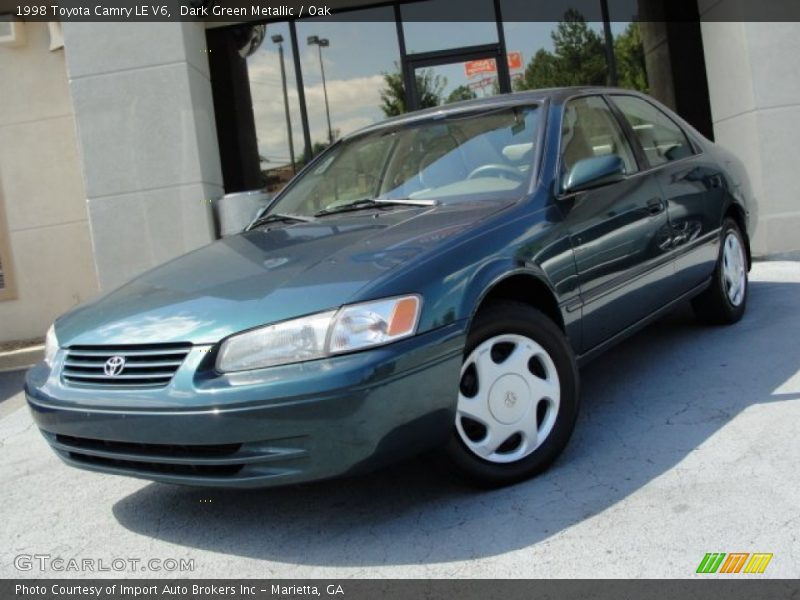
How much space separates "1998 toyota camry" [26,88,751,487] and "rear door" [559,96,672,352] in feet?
0.04

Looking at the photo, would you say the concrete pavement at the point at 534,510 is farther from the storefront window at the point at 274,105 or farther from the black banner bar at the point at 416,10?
the storefront window at the point at 274,105

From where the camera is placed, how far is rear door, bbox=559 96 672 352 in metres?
3.68

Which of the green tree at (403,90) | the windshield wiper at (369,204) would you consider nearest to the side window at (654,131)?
the windshield wiper at (369,204)

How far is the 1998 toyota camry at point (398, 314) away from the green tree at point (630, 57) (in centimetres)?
632

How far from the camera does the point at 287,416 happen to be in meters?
2.67

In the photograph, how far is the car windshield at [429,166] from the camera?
3777mm

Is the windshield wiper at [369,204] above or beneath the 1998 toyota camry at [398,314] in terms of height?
A: above

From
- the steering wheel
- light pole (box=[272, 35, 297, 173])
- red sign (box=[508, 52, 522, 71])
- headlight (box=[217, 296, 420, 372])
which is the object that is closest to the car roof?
the steering wheel

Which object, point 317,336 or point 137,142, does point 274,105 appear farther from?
point 317,336

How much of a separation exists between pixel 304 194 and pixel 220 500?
67.2 inches
